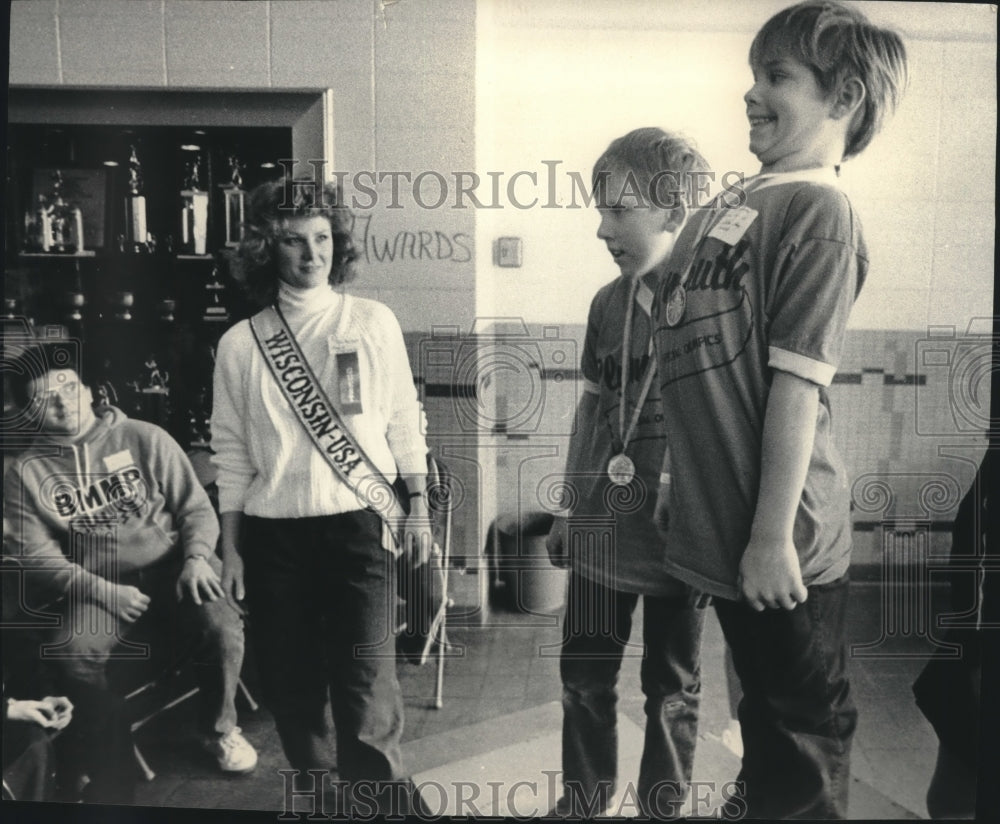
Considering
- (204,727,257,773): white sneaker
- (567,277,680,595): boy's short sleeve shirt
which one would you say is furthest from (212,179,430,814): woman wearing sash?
(567,277,680,595): boy's short sleeve shirt

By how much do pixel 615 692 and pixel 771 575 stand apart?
1.57ft

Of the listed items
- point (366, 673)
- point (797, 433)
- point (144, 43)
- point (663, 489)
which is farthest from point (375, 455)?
point (144, 43)

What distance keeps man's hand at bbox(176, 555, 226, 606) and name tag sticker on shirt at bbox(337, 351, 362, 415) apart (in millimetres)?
524

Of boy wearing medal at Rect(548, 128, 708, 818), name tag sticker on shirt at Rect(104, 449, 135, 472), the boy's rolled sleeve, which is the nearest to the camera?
the boy's rolled sleeve

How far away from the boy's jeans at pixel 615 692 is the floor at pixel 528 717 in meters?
0.03

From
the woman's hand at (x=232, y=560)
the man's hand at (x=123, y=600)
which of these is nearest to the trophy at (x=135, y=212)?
the woman's hand at (x=232, y=560)

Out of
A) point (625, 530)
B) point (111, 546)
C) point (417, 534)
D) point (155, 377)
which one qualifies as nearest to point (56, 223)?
point (155, 377)

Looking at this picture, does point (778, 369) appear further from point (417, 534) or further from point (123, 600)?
point (123, 600)

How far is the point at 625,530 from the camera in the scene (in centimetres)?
198

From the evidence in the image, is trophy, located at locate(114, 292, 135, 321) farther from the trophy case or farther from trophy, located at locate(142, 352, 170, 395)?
trophy, located at locate(142, 352, 170, 395)

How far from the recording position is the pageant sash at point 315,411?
1.96 meters

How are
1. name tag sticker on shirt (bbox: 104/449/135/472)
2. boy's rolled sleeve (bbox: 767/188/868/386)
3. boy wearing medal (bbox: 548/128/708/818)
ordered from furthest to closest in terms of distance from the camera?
1. name tag sticker on shirt (bbox: 104/449/135/472)
2. boy wearing medal (bbox: 548/128/708/818)
3. boy's rolled sleeve (bbox: 767/188/868/386)

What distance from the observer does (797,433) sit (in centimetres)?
186

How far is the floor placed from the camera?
6.55 feet
